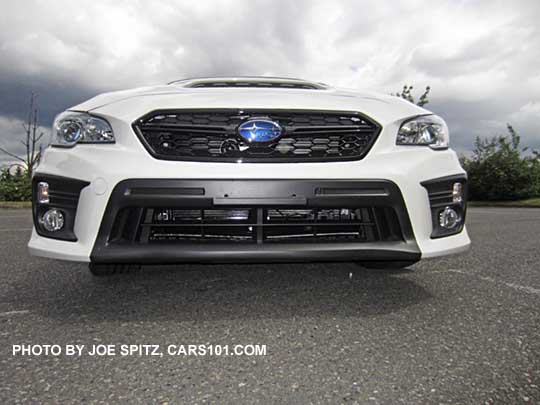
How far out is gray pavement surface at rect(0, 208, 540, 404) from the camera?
4.06ft

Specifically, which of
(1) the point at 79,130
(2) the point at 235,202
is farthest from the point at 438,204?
(1) the point at 79,130

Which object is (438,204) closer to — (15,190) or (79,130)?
(79,130)

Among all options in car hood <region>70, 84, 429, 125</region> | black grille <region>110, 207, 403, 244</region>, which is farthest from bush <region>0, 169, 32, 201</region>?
black grille <region>110, 207, 403, 244</region>

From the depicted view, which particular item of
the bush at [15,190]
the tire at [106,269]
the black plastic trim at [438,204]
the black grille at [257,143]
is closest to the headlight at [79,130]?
the black grille at [257,143]

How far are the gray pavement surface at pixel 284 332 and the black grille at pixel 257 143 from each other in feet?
A: 2.47

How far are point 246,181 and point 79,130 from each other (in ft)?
2.78

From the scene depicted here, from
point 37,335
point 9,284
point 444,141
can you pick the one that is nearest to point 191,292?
point 37,335

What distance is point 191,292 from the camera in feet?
7.40

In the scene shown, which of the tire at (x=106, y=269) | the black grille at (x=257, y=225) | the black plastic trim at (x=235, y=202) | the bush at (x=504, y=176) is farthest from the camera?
the bush at (x=504, y=176)

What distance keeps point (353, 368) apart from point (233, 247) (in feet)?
2.27

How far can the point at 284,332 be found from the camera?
1683 millimetres

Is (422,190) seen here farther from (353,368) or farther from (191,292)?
(191,292)

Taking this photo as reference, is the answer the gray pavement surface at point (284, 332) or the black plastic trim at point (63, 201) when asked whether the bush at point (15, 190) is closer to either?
the gray pavement surface at point (284, 332)

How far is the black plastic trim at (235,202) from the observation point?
5.69 ft
